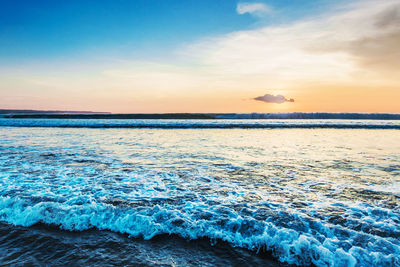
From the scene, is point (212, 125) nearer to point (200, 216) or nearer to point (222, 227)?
point (200, 216)

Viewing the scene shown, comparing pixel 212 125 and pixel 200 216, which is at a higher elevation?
pixel 212 125

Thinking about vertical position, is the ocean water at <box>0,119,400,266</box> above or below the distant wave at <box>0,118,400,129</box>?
below

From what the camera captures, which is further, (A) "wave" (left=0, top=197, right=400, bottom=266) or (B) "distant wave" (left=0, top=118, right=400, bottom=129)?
(B) "distant wave" (left=0, top=118, right=400, bottom=129)

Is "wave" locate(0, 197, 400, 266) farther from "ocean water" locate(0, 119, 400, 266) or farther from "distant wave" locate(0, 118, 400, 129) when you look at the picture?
"distant wave" locate(0, 118, 400, 129)

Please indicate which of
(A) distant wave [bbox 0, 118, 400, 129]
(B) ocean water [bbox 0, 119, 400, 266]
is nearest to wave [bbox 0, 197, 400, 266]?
(B) ocean water [bbox 0, 119, 400, 266]

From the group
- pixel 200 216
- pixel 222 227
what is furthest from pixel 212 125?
pixel 222 227

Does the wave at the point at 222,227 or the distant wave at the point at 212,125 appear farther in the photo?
the distant wave at the point at 212,125

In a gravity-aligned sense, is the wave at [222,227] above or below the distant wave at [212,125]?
below

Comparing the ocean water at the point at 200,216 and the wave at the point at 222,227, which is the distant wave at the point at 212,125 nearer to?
the ocean water at the point at 200,216

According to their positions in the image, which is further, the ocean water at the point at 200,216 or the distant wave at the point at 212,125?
the distant wave at the point at 212,125

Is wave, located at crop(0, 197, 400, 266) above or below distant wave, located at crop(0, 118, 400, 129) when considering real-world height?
below

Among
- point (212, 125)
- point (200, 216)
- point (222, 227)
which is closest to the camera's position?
point (222, 227)

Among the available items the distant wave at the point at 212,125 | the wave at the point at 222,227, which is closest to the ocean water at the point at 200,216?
the wave at the point at 222,227

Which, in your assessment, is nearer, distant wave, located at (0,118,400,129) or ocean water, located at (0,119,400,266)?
ocean water, located at (0,119,400,266)
